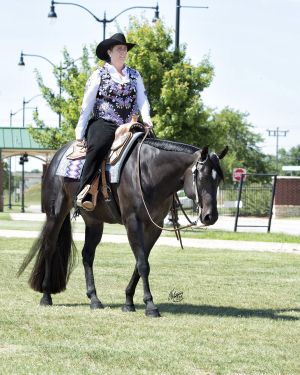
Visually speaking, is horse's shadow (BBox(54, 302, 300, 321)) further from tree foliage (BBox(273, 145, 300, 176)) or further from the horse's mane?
tree foliage (BBox(273, 145, 300, 176))

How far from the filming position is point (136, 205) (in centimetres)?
626

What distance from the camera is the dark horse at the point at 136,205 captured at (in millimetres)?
5883

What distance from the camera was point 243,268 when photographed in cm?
1090

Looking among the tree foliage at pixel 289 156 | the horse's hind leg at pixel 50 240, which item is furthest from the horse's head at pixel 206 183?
the tree foliage at pixel 289 156

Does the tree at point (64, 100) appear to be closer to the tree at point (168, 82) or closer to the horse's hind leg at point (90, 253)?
the tree at point (168, 82)

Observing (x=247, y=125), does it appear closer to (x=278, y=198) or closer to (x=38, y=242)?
(x=278, y=198)

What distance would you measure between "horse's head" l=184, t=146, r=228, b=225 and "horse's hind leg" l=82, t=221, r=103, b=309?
188cm

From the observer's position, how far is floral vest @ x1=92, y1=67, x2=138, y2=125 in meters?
6.84

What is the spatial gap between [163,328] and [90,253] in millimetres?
2167

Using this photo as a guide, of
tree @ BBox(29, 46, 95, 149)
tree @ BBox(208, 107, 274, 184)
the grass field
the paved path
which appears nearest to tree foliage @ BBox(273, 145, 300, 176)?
tree @ BBox(208, 107, 274, 184)

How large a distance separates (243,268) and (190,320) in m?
5.18

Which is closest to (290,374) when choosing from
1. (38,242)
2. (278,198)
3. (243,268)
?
(38,242)

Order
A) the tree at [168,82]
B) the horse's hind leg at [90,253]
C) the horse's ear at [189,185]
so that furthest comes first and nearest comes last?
the tree at [168,82]
the horse's hind leg at [90,253]
the horse's ear at [189,185]

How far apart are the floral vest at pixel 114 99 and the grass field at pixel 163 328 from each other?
2.38 meters
